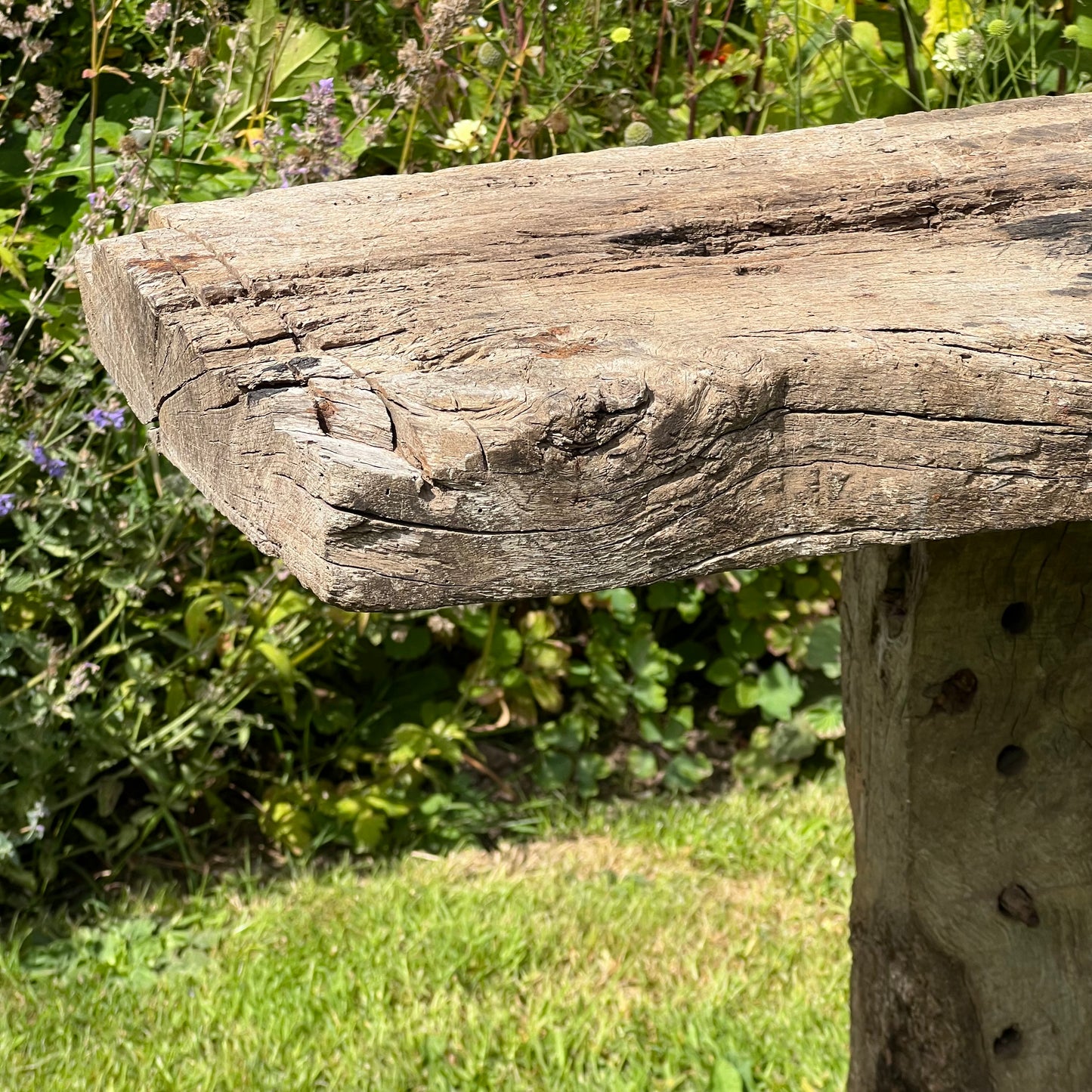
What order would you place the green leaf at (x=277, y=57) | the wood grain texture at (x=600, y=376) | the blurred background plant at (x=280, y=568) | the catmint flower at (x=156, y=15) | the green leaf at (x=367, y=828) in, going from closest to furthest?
the wood grain texture at (x=600, y=376) → the catmint flower at (x=156, y=15) → the blurred background plant at (x=280, y=568) → the green leaf at (x=277, y=57) → the green leaf at (x=367, y=828)

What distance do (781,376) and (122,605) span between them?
2180 mm

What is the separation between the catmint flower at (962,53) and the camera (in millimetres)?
2369

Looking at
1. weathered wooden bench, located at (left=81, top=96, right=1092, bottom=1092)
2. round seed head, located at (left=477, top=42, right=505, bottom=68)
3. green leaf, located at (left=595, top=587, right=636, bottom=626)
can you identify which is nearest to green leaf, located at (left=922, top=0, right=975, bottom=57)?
round seed head, located at (left=477, top=42, right=505, bottom=68)

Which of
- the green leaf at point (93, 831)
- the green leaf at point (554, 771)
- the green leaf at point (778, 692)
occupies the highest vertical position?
the green leaf at point (93, 831)

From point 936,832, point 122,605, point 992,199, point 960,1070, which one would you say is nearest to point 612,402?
point 992,199

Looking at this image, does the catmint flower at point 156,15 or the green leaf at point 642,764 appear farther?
the green leaf at point 642,764

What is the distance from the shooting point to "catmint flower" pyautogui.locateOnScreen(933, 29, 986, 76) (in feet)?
7.77

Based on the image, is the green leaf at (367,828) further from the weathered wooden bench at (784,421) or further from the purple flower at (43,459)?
the weathered wooden bench at (784,421)

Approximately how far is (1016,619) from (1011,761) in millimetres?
200

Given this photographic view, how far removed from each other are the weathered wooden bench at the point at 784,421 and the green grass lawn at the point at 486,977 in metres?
0.85

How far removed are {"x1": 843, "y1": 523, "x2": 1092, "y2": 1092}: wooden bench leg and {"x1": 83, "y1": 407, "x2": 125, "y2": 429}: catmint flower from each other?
148 cm

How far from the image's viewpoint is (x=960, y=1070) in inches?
72.6

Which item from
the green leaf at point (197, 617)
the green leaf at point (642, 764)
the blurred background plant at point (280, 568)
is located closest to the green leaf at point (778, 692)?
the blurred background plant at point (280, 568)

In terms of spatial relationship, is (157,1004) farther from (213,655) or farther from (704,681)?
(704,681)
